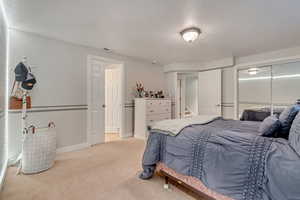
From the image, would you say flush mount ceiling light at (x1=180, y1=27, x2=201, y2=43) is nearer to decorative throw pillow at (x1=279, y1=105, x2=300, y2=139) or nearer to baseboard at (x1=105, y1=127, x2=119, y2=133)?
decorative throw pillow at (x1=279, y1=105, x2=300, y2=139)

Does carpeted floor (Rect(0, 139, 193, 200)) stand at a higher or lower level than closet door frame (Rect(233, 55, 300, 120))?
lower

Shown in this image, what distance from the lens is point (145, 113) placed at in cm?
427

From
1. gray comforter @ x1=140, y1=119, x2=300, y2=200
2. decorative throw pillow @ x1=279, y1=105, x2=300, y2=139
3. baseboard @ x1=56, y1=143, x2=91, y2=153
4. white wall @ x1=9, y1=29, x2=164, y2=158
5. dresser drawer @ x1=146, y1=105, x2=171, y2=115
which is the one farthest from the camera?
dresser drawer @ x1=146, y1=105, x2=171, y2=115

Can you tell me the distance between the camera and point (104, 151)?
10.8 feet

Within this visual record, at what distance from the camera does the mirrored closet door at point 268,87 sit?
425 cm

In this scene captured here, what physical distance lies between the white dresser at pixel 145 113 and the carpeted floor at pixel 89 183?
1.40 metres

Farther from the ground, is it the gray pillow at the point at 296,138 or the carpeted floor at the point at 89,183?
the gray pillow at the point at 296,138

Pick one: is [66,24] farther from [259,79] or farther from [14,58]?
[259,79]

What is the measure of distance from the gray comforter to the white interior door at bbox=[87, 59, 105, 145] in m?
2.37

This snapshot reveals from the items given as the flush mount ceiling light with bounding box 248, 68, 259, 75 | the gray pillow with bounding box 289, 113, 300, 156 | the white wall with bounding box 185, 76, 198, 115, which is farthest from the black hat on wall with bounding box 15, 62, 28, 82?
the white wall with bounding box 185, 76, 198, 115

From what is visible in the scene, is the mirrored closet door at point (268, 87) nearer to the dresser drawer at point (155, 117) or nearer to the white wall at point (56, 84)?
the dresser drawer at point (155, 117)

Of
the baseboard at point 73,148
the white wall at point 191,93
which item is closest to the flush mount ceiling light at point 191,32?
the baseboard at point 73,148

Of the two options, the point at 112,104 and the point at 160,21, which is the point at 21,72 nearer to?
the point at 160,21

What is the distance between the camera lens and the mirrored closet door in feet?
14.0
